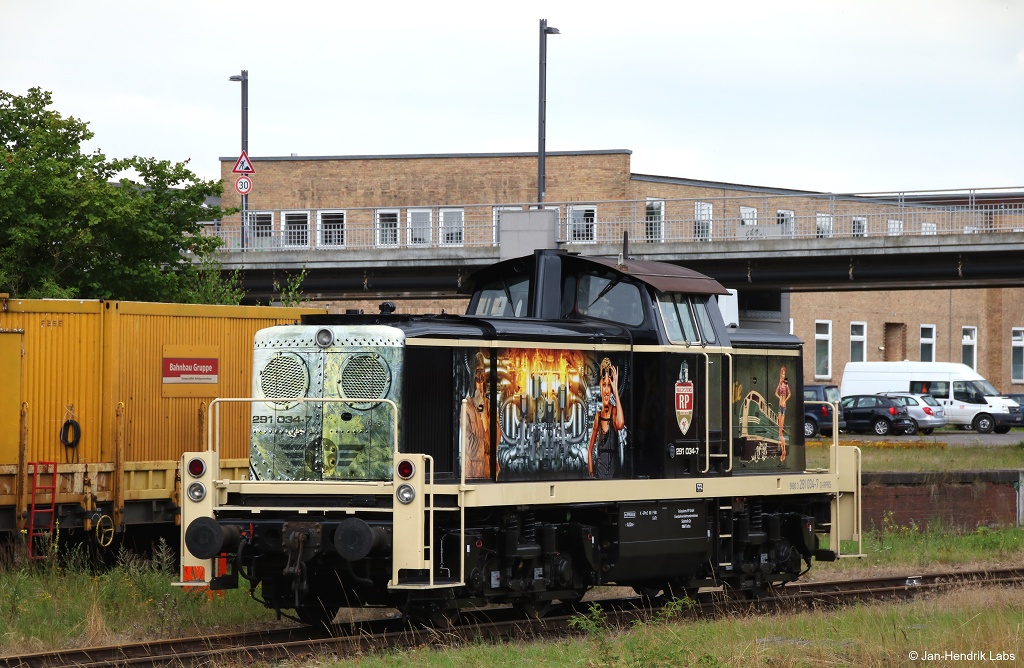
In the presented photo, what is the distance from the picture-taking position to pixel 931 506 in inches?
813

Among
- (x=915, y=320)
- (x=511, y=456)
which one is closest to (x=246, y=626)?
(x=511, y=456)

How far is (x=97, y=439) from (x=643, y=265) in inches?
264

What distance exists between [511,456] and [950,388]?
3899 cm

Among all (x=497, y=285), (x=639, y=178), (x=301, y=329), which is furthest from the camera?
(x=639, y=178)

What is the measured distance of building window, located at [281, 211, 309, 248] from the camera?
3906 cm

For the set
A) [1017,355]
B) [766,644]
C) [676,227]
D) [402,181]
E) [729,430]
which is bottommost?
[766,644]

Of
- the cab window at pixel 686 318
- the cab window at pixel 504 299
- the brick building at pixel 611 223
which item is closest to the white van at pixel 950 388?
the brick building at pixel 611 223

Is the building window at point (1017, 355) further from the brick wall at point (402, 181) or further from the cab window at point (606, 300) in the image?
the cab window at point (606, 300)

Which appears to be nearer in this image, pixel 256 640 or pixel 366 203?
pixel 256 640

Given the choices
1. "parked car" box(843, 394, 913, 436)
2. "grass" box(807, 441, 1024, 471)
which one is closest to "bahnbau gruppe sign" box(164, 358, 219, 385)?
"grass" box(807, 441, 1024, 471)

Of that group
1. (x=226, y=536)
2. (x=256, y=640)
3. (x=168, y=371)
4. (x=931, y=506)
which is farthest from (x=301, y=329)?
(x=931, y=506)

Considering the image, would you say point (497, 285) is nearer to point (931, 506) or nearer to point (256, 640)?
point (256, 640)

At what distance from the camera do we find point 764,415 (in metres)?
13.6
